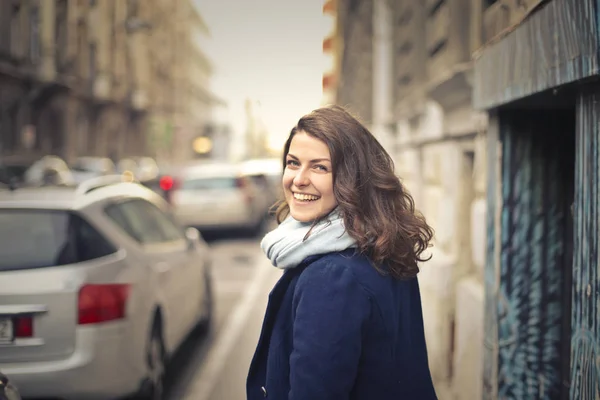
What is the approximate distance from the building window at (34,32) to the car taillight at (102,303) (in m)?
27.8

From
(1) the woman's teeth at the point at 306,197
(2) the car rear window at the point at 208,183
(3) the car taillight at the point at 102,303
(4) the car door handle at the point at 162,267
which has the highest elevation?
(2) the car rear window at the point at 208,183

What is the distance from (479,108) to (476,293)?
1519 mm

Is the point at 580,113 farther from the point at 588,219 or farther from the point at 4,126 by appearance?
the point at 4,126

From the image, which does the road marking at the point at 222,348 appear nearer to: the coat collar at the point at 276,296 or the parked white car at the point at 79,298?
the parked white car at the point at 79,298

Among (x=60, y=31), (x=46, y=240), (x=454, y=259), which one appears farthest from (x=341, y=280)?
(x=60, y=31)

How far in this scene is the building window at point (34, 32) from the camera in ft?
95.4

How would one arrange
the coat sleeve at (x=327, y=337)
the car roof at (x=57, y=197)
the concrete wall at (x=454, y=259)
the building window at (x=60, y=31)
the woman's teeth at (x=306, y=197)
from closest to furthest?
1. the coat sleeve at (x=327, y=337)
2. the woman's teeth at (x=306, y=197)
3. the car roof at (x=57, y=197)
4. the concrete wall at (x=454, y=259)
5. the building window at (x=60, y=31)

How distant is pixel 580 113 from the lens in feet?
7.93

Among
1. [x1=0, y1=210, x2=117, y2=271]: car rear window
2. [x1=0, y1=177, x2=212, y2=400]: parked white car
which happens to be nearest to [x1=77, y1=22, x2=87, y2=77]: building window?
[x1=0, y1=177, x2=212, y2=400]: parked white car

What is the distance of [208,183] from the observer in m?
15.7

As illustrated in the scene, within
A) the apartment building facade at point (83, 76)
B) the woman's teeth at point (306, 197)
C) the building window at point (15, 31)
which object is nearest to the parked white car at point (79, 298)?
the woman's teeth at point (306, 197)

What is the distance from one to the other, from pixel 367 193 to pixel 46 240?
9.19ft

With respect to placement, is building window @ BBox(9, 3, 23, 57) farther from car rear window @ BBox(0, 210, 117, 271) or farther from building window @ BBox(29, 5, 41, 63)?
car rear window @ BBox(0, 210, 117, 271)

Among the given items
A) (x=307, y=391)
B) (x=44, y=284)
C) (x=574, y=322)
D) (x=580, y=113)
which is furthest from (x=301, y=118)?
(x=44, y=284)
